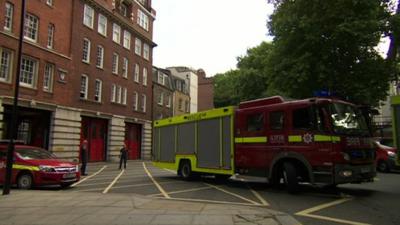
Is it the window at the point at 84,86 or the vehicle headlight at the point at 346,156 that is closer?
the vehicle headlight at the point at 346,156

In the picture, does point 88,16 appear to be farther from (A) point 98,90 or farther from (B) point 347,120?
(B) point 347,120

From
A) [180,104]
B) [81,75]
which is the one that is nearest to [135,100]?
[81,75]

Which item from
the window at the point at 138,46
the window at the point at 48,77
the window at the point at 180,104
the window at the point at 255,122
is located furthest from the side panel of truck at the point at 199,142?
the window at the point at 180,104

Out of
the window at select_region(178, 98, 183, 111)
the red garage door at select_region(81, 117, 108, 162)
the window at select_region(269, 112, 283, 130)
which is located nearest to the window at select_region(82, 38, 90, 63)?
the red garage door at select_region(81, 117, 108, 162)

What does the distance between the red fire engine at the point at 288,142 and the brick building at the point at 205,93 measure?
5815 cm

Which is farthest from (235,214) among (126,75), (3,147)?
(126,75)

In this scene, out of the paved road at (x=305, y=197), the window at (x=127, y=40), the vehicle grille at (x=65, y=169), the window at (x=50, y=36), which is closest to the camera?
the paved road at (x=305, y=197)

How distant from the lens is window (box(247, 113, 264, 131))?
46.5 feet

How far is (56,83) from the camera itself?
30828mm

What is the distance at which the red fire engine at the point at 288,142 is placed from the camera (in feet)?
39.3

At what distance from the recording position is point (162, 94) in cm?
5288

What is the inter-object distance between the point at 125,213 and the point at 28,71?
22173mm

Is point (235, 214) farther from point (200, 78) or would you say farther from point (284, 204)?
point (200, 78)

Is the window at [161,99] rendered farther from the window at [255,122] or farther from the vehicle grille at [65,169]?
the window at [255,122]
